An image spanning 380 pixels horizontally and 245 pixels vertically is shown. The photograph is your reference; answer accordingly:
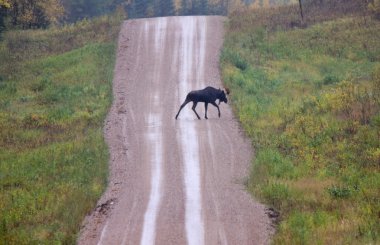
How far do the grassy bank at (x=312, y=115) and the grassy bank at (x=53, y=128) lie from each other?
218 inches

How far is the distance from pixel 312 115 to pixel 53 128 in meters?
11.4

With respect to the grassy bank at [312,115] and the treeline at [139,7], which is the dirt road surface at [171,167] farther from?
the treeline at [139,7]

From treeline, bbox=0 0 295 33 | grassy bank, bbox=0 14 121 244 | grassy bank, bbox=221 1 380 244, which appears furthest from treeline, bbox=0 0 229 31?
grassy bank, bbox=221 1 380 244

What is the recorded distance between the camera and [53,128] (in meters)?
22.4

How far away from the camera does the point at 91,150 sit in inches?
731

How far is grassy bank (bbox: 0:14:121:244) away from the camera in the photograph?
44.1ft

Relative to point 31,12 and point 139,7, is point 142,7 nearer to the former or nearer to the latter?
point 139,7

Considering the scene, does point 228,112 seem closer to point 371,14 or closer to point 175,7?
point 371,14

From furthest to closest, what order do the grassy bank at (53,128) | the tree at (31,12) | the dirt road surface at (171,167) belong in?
the tree at (31,12)
the grassy bank at (53,128)
the dirt road surface at (171,167)

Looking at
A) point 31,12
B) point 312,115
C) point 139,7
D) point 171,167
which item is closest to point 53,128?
point 171,167

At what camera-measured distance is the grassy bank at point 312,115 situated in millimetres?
12719

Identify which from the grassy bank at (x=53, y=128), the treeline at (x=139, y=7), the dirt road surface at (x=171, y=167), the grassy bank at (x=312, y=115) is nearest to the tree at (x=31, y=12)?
the grassy bank at (x=53, y=128)

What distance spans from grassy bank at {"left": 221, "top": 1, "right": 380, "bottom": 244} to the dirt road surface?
0.83m

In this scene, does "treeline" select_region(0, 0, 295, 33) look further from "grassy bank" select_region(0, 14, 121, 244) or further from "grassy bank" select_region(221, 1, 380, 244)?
"grassy bank" select_region(221, 1, 380, 244)
